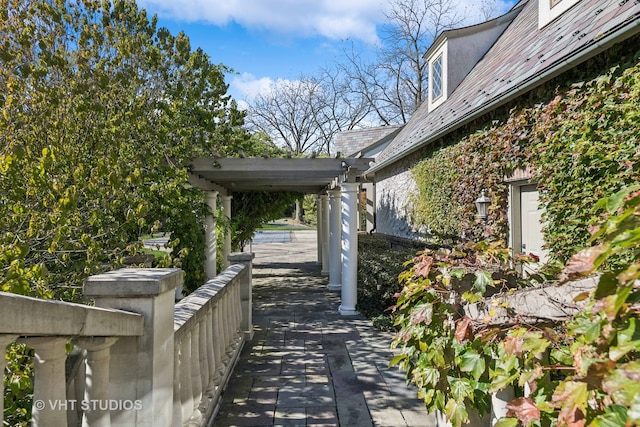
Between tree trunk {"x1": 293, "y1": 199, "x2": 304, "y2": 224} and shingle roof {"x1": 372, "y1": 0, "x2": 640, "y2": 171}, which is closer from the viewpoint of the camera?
shingle roof {"x1": 372, "y1": 0, "x2": 640, "y2": 171}

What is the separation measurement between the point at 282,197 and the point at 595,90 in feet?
34.7

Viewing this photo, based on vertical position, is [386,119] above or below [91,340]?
above

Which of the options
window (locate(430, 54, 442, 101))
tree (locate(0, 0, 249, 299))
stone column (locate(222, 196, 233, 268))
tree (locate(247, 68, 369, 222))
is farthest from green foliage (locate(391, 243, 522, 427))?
tree (locate(247, 68, 369, 222))

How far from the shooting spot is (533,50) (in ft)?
17.5

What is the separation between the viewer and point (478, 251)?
2.60m

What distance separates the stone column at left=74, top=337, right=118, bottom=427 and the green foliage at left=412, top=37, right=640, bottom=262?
2534 millimetres

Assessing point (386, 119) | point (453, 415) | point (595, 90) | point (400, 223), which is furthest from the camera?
point (386, 119)

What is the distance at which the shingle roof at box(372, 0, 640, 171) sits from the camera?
3510mm

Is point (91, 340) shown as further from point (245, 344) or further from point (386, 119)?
point (386, 119)

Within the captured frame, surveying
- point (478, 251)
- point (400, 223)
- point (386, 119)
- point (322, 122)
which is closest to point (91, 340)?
point (478, 251)

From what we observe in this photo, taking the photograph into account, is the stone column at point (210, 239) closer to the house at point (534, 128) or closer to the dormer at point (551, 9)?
the house at point (534, 128)

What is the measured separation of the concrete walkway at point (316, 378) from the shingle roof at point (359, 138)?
1020cm

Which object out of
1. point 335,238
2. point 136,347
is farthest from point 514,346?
point 335,238

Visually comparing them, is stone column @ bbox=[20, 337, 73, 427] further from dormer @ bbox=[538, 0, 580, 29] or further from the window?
the window
